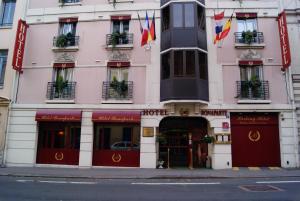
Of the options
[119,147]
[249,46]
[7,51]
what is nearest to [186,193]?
[119,147]

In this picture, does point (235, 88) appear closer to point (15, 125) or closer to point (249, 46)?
point (249, 46)

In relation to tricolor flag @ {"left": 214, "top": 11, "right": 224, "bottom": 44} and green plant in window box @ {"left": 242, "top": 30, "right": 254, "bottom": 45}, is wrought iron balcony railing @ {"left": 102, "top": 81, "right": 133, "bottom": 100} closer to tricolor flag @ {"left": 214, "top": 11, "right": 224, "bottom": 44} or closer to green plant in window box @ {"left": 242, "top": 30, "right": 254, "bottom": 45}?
tricolor flag @ {"left": 214, "top": 11, "right": 224, "bottom": 44}

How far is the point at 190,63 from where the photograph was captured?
15727mm

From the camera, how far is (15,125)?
16.8 meters

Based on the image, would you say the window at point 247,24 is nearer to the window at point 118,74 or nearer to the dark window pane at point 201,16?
the dark window pane at point 201,16

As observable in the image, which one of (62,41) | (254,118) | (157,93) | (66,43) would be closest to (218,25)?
(157,93)

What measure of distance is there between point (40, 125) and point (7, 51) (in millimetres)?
5639

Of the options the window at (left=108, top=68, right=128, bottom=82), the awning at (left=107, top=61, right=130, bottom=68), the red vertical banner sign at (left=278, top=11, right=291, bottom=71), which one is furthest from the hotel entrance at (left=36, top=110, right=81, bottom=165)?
the red vertical banner sign at (left=278, top=11, right=291, bottom=71)

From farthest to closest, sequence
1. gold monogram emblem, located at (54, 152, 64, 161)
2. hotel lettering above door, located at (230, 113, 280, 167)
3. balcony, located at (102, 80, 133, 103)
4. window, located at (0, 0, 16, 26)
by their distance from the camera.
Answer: window, located at (0, 0, 16, 26), gold monogram emblem, located at (54, 152, 64, 161), balcony, located at (102, 80, 133, 103), hotel lettering above door, located at (230, 113, 280, 167)

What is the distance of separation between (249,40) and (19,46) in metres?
14.5

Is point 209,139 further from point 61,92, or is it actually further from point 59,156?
point 61,92

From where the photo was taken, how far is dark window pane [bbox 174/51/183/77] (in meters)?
15.6

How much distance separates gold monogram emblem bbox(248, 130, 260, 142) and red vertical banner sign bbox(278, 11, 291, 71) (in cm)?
421

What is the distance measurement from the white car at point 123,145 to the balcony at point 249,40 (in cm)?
892
